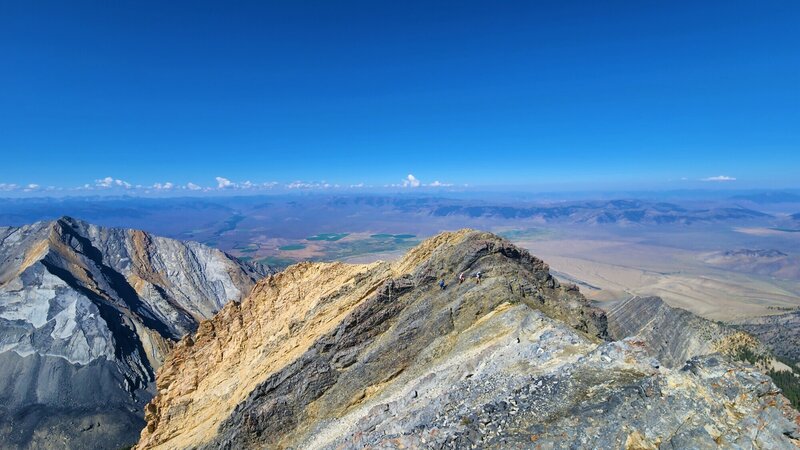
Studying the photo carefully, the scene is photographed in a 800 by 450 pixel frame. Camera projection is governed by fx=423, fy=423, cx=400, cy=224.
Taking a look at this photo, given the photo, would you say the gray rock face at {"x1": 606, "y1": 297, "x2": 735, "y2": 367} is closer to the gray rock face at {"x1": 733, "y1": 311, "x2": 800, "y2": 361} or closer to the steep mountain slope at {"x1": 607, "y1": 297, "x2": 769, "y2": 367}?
the steep mountain slope at {"x1": 607, "y1": 297, "x2": 769, "y2": 367}

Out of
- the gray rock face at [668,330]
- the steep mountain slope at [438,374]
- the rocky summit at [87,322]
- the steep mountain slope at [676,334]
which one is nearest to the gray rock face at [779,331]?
the steep mountain slope at [676,334]

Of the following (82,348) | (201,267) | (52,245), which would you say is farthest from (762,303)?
(52,245)

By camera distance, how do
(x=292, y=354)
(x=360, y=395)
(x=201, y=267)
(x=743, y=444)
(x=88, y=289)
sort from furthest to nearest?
(x=201, y=267), (x=88, y=289), (x=292, y=354), (x=360, y=395), (x=743, y=444)

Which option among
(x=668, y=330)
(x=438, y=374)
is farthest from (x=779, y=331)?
(x=438, y=374)

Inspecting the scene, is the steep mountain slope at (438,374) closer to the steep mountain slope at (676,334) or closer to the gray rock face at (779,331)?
the steep mountain slope at (676,334)

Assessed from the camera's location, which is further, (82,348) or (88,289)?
(88,289)

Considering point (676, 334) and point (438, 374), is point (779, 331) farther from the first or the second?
point (438, 374)

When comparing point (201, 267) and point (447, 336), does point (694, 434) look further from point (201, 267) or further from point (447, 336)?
point (201, 267)

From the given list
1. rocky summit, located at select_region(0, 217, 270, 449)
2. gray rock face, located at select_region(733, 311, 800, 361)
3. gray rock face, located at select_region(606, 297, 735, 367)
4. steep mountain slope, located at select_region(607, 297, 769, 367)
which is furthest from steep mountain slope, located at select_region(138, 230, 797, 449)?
gray rock face, located at select_region(733, 311, 800, 361)
